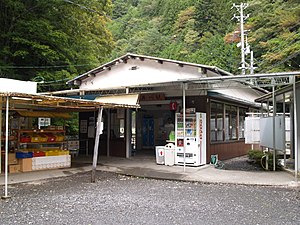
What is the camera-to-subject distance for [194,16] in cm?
3756

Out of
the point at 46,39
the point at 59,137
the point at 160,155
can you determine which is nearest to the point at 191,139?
the point at 160,155

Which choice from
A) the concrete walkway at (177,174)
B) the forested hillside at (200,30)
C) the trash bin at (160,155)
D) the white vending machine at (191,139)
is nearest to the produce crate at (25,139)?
the concrete walkway at (177,174)

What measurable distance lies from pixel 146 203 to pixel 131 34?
1348 inches

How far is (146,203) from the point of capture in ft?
22.7

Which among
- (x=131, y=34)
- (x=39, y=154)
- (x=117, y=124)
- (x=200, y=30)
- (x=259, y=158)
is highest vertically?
(x=200, y=30)

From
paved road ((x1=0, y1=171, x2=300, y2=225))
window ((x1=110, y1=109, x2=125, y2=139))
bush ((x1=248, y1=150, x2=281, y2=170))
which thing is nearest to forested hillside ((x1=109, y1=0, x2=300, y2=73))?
bush ((x1=248, y1=150, x2=281, y2=170))

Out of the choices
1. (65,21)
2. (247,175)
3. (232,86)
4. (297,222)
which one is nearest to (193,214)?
(297,222)

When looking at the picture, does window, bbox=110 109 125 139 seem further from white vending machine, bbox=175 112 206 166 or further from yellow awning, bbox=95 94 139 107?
white vending machine, bbox=175 112 206 166

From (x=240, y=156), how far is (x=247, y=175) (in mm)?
7419

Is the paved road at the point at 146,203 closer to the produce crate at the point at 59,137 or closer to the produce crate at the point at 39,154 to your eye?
the produce crate at the point at 39,154

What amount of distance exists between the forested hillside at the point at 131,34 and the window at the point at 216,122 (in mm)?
7281

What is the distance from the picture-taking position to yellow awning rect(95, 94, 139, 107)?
11930 millimetres

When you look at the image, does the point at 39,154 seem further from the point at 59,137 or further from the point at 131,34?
the point at 131,34

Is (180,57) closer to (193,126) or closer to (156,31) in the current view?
(156,31)
